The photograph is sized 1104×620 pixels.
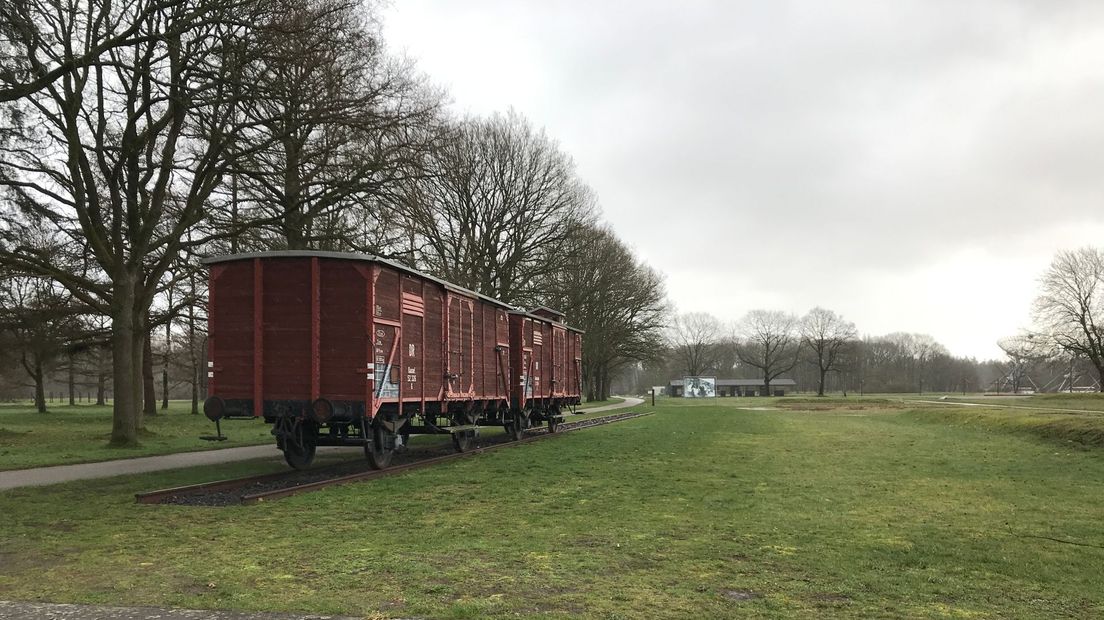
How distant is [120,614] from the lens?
16.2 ft

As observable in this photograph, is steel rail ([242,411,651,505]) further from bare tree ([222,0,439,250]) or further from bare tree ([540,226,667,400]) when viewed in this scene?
bare tree ([540,226,667,400])

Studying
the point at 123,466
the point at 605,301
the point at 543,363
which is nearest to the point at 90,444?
the point at 123,466

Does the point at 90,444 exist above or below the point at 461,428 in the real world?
below

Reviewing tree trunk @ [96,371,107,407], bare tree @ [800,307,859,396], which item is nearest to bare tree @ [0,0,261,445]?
tree trunk @ [96,371,107,407]

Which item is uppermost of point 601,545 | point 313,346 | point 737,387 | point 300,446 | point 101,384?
point 313,346

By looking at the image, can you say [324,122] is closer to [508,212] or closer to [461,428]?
[461,428]

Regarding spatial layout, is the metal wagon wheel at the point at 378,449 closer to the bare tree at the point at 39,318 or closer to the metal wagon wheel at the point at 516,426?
the metal wagon wheel at the point at 516,426

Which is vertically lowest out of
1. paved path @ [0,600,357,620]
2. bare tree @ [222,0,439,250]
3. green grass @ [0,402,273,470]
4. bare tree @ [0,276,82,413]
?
green grass @ [0,402,273,470]

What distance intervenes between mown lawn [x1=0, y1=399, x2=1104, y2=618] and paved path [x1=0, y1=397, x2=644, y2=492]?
3.36 feet

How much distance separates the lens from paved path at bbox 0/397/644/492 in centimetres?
1259

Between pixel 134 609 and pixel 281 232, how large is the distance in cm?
1564

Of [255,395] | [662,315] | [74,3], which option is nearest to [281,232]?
[74,3]

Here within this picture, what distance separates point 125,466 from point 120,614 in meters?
11.3

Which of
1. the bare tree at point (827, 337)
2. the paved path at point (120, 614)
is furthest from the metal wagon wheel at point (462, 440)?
the bare tree at point (827, 337)
